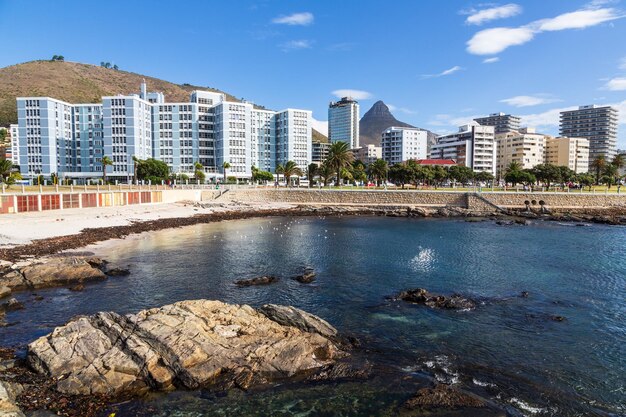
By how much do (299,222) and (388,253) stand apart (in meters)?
34.0

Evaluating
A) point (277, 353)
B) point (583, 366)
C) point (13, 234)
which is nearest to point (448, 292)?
point (583, 366)

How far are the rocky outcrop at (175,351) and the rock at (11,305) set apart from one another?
8.53 meters

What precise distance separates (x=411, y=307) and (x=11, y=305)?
952 inches

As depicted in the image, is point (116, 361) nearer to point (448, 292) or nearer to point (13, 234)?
point (448, 292)

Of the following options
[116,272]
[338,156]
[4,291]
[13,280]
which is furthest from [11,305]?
[338,156]

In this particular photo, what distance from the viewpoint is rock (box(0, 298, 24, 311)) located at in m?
22.9

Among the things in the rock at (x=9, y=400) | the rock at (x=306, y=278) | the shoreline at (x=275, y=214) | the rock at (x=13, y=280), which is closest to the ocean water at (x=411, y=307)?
the rock at (x=306, y=278)

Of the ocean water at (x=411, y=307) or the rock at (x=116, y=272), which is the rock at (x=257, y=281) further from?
the rock at (x=116, y=272)

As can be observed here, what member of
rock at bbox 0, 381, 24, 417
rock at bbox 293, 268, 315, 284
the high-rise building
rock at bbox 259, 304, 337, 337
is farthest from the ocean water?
the high-rise building

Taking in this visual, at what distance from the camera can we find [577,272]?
35406 millimetres

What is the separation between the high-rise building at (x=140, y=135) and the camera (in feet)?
464

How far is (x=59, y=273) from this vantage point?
95.9ft

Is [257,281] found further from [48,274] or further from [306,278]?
Result: [48,274]

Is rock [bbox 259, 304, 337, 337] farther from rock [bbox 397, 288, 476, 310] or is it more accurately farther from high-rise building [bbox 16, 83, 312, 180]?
high-rise building [bbox 16, 83, 312, 180]
